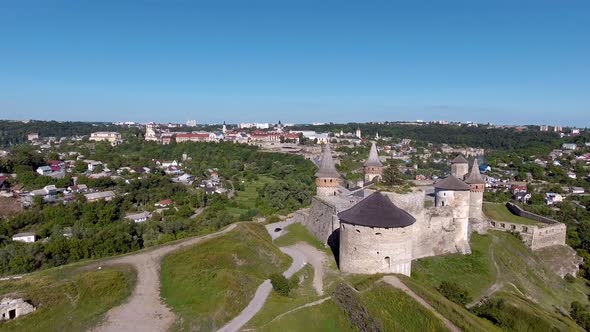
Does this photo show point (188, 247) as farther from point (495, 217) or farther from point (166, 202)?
point (166, 202)

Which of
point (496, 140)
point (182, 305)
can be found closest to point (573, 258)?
point (182, 305)

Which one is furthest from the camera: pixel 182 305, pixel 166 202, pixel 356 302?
pixel 166 202

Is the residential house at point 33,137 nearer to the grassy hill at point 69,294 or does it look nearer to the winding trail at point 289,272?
the winding trail at point 289,272

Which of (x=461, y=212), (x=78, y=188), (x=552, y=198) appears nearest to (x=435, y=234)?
(x=461, y=212)

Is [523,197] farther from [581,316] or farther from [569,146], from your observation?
[569,146]

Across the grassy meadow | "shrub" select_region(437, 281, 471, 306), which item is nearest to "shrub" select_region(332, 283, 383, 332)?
"shrub" select_region(437, 281, 471, 306)

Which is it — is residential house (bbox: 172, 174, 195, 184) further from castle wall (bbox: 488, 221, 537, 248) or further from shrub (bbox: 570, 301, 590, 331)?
shrub (bbox: 570, 301, 590, 331)

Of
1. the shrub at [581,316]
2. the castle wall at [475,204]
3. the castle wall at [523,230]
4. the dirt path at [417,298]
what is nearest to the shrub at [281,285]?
the dirt path at [417,298]
